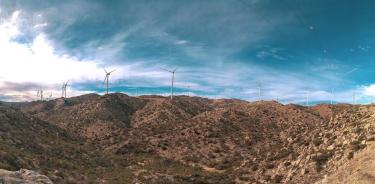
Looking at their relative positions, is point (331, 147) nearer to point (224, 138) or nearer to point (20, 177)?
point (20, 177)

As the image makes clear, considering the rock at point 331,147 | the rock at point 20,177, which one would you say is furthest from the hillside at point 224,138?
the rock at point 20,177

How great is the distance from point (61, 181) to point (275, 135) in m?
74.6

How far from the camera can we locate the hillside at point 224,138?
170ft

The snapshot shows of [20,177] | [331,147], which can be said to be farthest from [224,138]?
[20,177]

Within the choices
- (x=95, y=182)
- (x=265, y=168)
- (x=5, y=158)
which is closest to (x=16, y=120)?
(x=95, y=182)

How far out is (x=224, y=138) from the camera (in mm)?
122750

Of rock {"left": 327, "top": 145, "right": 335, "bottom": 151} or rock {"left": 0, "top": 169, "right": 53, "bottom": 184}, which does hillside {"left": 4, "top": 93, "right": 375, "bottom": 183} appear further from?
rock {"left": 0, "top": 169, "right": 53, "bottom": 184}

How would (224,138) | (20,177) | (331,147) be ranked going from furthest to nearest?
(224,138)
(331,147)
(20,177)

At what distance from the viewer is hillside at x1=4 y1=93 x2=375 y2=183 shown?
51794mm

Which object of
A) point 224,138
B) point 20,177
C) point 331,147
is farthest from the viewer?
point 224,138

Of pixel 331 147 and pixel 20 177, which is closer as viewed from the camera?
pixel 20 177

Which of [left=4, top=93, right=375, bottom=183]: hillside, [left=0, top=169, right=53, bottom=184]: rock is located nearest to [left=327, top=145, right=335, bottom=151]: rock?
[left=4, top=93, right=375, bottom=183]: hillside

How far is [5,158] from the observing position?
172 feet

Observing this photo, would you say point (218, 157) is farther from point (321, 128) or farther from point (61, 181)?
point (61, 181)
